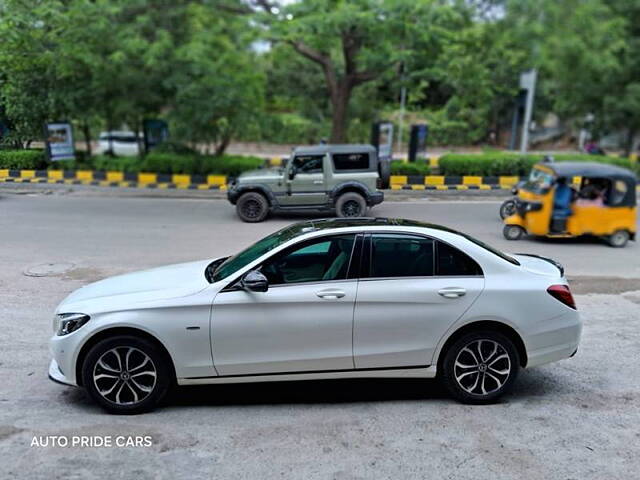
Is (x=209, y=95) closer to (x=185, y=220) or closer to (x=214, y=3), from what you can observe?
(x=214, y=3)

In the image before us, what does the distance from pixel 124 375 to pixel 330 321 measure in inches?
65.1

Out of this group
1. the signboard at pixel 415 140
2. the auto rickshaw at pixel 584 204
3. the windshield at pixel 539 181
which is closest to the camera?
the auto rickshaw at pixel 584 204

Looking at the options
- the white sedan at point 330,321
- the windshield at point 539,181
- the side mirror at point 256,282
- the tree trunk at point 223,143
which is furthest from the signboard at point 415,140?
the side mirror at point 256,282

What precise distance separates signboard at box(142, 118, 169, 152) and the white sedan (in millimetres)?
16301

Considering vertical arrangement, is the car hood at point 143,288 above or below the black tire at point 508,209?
above

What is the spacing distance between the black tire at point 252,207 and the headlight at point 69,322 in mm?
8634

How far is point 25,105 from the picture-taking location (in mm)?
9539

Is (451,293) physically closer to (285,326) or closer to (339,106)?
(285,326)

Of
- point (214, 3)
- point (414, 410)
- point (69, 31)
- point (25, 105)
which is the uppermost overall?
point (214, 3)

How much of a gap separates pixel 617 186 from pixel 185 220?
9003mm

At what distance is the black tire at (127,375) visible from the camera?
14.6 feet

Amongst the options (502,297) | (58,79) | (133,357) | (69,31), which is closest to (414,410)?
(502,297)

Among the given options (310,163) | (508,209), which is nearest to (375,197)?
(310,163)

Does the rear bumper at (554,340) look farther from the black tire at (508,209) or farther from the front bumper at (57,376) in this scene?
the black tire at (508,209)
